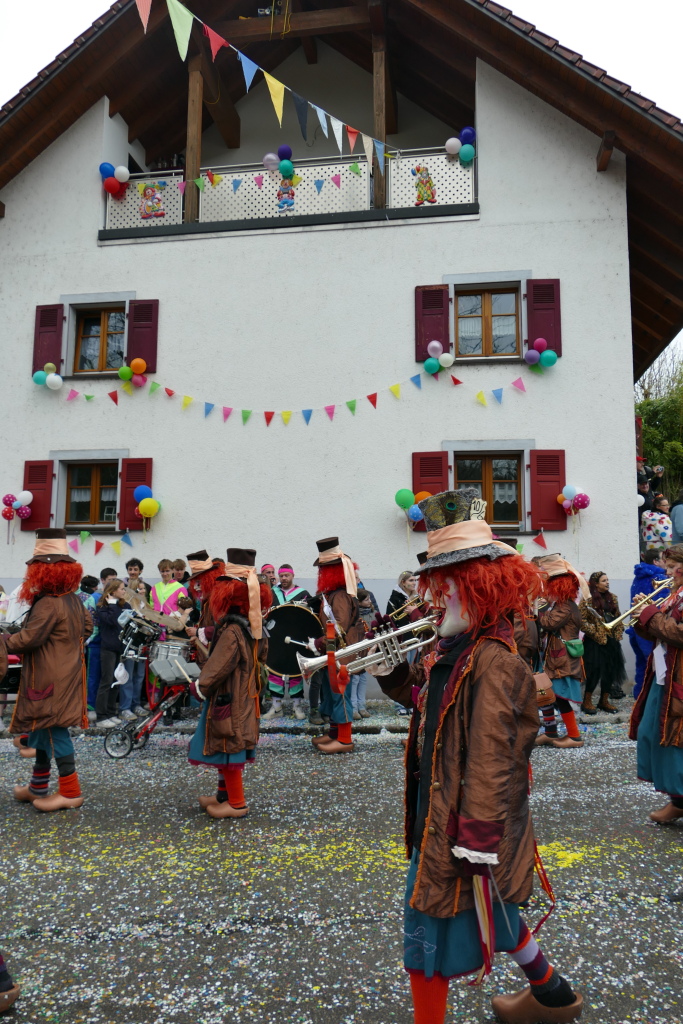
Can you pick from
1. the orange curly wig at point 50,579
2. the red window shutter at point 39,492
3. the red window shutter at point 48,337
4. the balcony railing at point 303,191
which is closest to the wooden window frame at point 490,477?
the balcony railing at point 303,191

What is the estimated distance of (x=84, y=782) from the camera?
6625 millimetres

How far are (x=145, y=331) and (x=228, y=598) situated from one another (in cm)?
843

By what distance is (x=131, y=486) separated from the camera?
41.0 ft

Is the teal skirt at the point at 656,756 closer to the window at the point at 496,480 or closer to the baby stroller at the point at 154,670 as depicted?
the baby stroller at the point at 154,670

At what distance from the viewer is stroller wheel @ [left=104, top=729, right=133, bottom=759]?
24.8 feet

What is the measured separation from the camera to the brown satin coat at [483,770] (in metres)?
2.49

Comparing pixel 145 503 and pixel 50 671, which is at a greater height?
pixel 145 503

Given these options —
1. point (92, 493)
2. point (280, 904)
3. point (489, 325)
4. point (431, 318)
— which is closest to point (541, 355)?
point (489, 325)

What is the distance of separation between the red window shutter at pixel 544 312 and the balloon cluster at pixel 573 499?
84.5 inches

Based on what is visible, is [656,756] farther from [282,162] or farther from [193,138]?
[193,138]

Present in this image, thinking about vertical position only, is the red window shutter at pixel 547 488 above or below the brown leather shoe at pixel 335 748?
above

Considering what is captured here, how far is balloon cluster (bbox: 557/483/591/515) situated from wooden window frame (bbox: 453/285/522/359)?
7.57 feet

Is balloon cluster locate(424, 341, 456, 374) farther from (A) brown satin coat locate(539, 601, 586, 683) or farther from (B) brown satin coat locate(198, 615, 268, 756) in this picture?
(B) brown satin coat locate(198, 615, 268, 756)

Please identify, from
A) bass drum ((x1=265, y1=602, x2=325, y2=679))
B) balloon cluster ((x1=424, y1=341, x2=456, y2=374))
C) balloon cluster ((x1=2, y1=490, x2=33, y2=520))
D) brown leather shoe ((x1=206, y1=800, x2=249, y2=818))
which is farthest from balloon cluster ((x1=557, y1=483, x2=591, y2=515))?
balloon cluster ((x1=2, y1=490, x2=33, y2=520))
